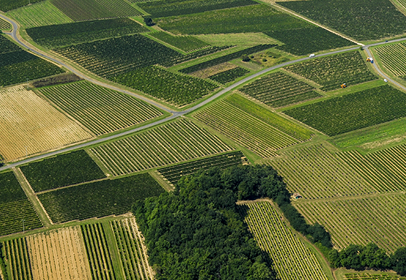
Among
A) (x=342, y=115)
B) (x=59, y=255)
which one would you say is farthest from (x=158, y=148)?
(x=342, y=115)

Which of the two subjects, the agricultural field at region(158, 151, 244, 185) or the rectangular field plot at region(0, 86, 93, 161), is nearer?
the agricultural field at region(158, 151, 244, 185)

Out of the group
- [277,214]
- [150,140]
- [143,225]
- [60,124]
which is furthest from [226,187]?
[60,124]

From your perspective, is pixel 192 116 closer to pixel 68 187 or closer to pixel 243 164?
pixel 243 164

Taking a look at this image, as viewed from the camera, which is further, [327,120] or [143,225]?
[327,120]

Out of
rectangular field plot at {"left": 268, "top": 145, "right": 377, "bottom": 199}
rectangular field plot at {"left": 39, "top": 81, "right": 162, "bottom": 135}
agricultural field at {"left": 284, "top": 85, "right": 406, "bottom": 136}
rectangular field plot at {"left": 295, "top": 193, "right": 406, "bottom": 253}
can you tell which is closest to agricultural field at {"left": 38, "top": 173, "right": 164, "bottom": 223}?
rectangular field plot at {"left": 39, "top": 81, "right": 162, "bottom": 135}

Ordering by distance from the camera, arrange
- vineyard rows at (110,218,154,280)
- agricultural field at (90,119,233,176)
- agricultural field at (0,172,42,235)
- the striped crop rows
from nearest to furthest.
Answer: vineyard rows at (110,218,154,280)
agricultural field at (0,172,42,235)
agricultural field at (90,119,233,176)
the striped crop rows

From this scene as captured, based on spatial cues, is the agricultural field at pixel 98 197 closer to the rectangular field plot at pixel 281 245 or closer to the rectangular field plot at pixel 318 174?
the rectangular field plot at pixel 281 245

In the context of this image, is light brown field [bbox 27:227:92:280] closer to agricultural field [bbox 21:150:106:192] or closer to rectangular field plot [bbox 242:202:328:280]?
agricultural field [bbox 21:150:106:192]
